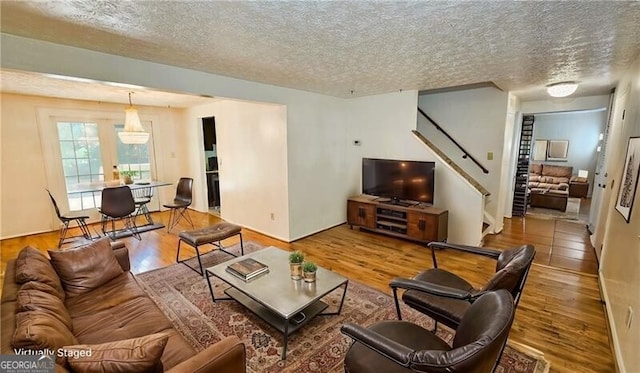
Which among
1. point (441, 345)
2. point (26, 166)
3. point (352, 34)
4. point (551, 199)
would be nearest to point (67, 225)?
point (26, 166)

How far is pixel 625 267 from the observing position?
6.93 ft

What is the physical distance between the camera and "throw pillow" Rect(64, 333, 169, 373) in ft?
3.62

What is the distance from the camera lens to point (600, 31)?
200cm

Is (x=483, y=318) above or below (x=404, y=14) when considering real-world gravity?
below

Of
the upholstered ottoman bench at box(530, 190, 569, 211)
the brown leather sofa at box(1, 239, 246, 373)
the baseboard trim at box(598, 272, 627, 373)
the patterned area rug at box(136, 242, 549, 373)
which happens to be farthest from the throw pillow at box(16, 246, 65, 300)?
the upholstered ottoman bench at box(530, 190, 569, 211)

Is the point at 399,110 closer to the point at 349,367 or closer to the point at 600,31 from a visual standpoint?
the point at 600,31

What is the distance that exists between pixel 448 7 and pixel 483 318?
169cm

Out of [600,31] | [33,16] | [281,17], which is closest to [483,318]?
[281,17]

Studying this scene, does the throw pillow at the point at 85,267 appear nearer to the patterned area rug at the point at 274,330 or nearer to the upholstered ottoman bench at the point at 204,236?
the patterned area rug at the point at 274,330

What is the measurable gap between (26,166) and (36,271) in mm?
4105

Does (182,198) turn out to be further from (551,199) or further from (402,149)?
(551,199)

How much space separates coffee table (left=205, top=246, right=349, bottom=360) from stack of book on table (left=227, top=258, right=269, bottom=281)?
0.03 m

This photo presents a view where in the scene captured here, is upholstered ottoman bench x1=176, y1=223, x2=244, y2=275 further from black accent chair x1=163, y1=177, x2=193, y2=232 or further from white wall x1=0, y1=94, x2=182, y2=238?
white wall x1=0, y1=94, x2=182, y2=238

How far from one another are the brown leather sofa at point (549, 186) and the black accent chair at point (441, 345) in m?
6.64
